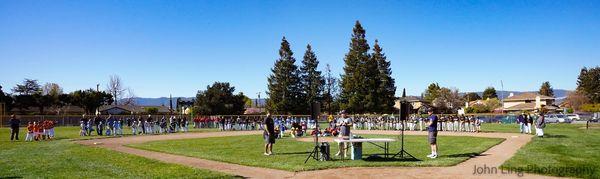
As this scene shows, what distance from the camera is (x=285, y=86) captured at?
78000 mm

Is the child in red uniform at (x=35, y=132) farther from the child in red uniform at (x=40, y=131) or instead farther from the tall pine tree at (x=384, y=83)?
the tall pine tree at (x=384, y=83)

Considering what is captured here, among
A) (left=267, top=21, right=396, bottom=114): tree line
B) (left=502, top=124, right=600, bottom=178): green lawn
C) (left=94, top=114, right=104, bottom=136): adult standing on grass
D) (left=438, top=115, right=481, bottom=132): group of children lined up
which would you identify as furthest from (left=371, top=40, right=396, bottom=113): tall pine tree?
(left=502, top=124, right=600, bottom=178): green lawn

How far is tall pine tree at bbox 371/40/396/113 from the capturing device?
73625mm

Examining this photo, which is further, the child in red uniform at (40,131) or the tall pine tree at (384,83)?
the tall pine tree at (384,83)

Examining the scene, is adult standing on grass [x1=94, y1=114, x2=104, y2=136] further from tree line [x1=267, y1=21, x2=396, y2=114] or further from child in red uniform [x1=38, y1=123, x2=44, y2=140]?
tree line [x1=267, y1=21, x2=396, y2=114]

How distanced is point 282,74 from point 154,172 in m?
65.3

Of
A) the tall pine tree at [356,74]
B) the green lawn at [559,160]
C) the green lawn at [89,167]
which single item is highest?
the tall pine tree at [356,74]

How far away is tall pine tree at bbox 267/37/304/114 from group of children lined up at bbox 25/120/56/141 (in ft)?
152

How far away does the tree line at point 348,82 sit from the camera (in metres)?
73.0

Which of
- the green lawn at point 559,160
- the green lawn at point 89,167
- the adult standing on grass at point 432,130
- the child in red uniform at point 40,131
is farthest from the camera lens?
the child in red uniform at point 40,131

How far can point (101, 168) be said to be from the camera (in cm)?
1500

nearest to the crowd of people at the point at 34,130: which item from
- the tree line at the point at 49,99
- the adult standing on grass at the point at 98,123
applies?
the adult standing on grass at the point at 98,123

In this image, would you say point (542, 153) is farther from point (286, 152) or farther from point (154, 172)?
point (154, 172)

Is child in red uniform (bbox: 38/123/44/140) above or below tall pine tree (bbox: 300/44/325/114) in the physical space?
below
